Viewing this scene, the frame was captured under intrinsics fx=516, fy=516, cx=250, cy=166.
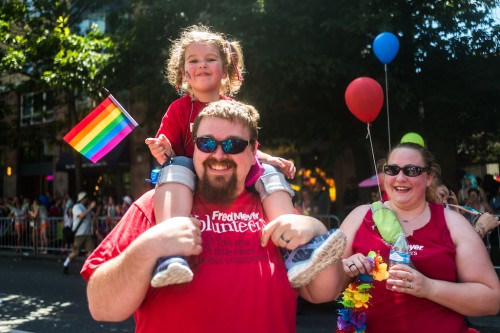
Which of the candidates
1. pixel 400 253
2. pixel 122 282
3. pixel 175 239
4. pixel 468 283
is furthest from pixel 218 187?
pixel 468 283

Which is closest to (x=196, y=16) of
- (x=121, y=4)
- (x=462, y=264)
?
(x=121, y=4)

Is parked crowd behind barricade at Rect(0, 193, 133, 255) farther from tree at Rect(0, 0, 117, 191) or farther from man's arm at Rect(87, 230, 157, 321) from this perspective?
man's arm at Rect(87, 230, 157, 321)

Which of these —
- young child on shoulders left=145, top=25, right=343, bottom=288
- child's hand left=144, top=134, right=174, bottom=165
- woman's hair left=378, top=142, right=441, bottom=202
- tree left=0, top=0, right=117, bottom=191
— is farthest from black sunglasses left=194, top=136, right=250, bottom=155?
tree left=0, top=0, right=117, bottom=191

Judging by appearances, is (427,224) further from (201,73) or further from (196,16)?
(196,16)

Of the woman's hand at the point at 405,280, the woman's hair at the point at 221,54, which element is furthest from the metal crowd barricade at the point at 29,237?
the woman's hand at the point at 405,280

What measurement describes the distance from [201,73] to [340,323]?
1.49m

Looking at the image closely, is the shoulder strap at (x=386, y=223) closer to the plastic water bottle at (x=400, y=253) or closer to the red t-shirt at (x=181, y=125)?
the plastic water bottle at (x=400, y=253)

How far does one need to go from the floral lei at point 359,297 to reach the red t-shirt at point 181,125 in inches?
43.2

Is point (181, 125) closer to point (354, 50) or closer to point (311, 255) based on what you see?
point (311, 255)

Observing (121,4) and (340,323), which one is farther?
(121,4)

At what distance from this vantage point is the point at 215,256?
1779mm

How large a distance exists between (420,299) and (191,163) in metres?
1.32

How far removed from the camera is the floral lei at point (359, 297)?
2396 mm

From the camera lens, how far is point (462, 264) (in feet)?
8.32
